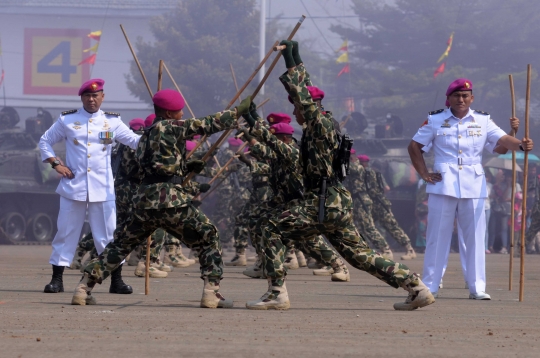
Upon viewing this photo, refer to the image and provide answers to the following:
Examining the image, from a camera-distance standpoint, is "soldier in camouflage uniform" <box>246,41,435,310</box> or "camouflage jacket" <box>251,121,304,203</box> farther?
"camouflage jacket" <box>251,121,304,203</box>

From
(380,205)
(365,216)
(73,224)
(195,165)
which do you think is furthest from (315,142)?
(380,205)

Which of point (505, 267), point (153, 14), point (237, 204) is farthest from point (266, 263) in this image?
point (153, 14)

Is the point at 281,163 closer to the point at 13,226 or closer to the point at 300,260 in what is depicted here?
the point at 300,260

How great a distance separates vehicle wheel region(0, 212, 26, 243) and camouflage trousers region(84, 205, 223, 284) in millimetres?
17314

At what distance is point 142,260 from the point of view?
1280cm

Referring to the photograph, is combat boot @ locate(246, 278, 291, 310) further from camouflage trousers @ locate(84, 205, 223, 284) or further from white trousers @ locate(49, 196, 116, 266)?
white trousers @ locate(49, 196, 116, 266)

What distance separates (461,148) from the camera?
391 inches

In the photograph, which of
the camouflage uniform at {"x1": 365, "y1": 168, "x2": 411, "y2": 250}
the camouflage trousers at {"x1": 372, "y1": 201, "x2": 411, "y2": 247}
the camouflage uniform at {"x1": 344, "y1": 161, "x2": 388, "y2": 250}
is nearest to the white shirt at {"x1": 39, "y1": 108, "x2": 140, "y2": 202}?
the camouflage uniform at {"x1": 344, "y1": 161, "x2": 388, "y2": 250}

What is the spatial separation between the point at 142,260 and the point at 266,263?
4.65m

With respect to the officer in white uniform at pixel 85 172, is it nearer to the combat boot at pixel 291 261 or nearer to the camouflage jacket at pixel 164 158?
the camouflage jacket at pixel 164 158

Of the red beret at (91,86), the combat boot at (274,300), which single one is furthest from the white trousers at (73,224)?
the combat boot at (274,300)

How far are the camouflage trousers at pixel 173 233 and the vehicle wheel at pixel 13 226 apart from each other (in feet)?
56.8

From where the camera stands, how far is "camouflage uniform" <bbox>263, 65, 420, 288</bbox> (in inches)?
321

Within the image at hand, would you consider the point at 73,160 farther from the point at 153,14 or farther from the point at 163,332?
the point at 153,14
